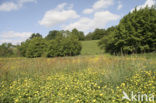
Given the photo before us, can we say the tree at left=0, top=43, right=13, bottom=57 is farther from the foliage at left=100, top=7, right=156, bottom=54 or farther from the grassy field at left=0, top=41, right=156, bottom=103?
the foliage at left=100, top=7, right=156, bottom=54

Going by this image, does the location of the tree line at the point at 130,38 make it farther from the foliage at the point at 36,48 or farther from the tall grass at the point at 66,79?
the tall grass at the point at 66,79

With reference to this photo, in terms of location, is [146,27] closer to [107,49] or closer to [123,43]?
[123,43]

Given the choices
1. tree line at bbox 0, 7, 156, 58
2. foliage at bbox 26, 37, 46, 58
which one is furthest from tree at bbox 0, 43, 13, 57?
foliage at bbox 26, 37, 46, 58

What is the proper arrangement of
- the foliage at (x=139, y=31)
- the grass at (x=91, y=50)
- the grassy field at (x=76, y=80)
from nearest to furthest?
the grassy field at (x=76, y=80)
the foliage at (x=139, y=31)
the grass at (x=91, y=50)

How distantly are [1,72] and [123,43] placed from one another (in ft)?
52.6

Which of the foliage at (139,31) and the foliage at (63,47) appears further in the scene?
the foliage at (63,47)

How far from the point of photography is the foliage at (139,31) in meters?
14.4

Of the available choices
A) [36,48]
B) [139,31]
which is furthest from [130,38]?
[36,48]

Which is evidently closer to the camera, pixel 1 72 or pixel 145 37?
pixel 1 72

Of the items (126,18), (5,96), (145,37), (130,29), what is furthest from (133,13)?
(5,96)

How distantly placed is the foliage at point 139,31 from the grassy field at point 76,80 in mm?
10641

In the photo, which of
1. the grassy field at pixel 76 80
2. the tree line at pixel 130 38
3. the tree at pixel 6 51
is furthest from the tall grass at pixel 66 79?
the tree line at pixel 130 38

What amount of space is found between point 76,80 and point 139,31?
1470 centimetres

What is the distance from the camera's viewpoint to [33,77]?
4535 mm
